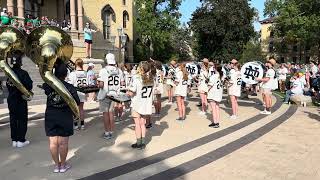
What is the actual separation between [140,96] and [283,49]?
75529 millimetres

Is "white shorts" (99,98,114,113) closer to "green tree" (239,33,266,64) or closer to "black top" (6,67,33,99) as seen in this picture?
"black top" (6,67,33,99)

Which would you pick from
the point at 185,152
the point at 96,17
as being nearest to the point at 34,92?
the point at 185,152

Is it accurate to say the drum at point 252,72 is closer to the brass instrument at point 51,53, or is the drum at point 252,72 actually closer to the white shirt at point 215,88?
the white shirt at point 215,88

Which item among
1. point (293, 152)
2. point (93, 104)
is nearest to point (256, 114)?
point (293, 152)

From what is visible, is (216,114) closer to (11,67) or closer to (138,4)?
(11,67)

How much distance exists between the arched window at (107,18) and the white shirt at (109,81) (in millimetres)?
38199

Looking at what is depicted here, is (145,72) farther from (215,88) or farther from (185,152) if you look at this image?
(215,88)

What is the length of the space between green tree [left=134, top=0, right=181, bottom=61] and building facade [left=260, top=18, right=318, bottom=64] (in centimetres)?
2292

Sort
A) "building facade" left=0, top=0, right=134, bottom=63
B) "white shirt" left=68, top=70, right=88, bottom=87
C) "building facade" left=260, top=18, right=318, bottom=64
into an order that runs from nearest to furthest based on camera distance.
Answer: "white shirt" left=68, top=70, right=88, bottom=87 → "building facade" left=0, top=0, right=134, bottom=63 → "building facade" left=260, top=18, right=318, bottom=64

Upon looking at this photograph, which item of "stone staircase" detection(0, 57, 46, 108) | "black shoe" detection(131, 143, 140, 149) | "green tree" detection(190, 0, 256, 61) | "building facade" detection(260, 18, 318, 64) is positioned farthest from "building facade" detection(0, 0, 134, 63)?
"building facade" detection(260, 18, 318, 64)

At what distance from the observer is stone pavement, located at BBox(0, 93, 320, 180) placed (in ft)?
22.9

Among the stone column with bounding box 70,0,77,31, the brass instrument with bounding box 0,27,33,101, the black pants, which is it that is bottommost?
the black pants

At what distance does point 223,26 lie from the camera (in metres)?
57.9

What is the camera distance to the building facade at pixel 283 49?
261 ft
